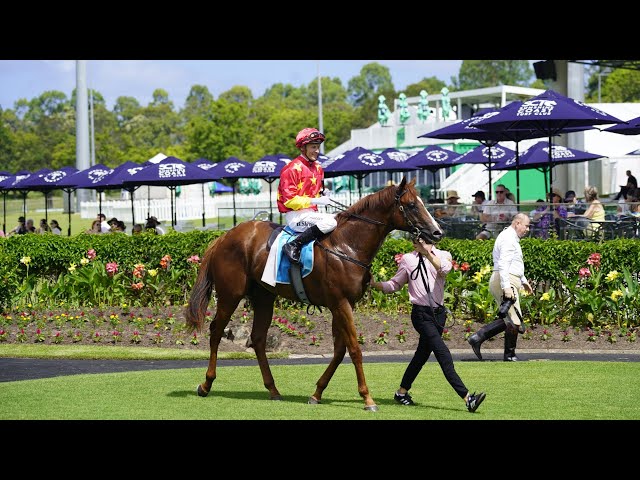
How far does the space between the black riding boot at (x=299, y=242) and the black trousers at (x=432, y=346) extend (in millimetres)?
1189

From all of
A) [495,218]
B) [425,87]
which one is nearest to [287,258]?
[495,218]

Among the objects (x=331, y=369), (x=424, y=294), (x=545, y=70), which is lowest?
(x=331, y=369)

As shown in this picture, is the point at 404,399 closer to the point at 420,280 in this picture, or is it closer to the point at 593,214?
the point at 420,280

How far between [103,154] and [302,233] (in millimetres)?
79698

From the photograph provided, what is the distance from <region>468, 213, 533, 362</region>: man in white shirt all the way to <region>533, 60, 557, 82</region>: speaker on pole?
20457 mm

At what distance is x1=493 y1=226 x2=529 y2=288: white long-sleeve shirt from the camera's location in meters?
12.9

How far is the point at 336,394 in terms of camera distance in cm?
1059

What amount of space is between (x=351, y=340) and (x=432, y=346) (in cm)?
77

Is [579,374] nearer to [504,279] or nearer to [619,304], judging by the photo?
[504,279]

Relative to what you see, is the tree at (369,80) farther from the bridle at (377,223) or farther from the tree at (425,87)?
the bridle at (377,223)

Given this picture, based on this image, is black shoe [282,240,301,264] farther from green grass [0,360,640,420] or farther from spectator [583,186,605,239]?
spectator [583,186,605,239]

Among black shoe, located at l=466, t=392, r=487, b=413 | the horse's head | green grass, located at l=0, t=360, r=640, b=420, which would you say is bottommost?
green grass, located at l=0, t=360, r=640, b=420

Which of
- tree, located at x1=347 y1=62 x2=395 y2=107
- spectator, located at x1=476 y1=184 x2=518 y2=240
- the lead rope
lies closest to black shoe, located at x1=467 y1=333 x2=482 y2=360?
the lead rope

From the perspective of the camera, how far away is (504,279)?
12.8m
